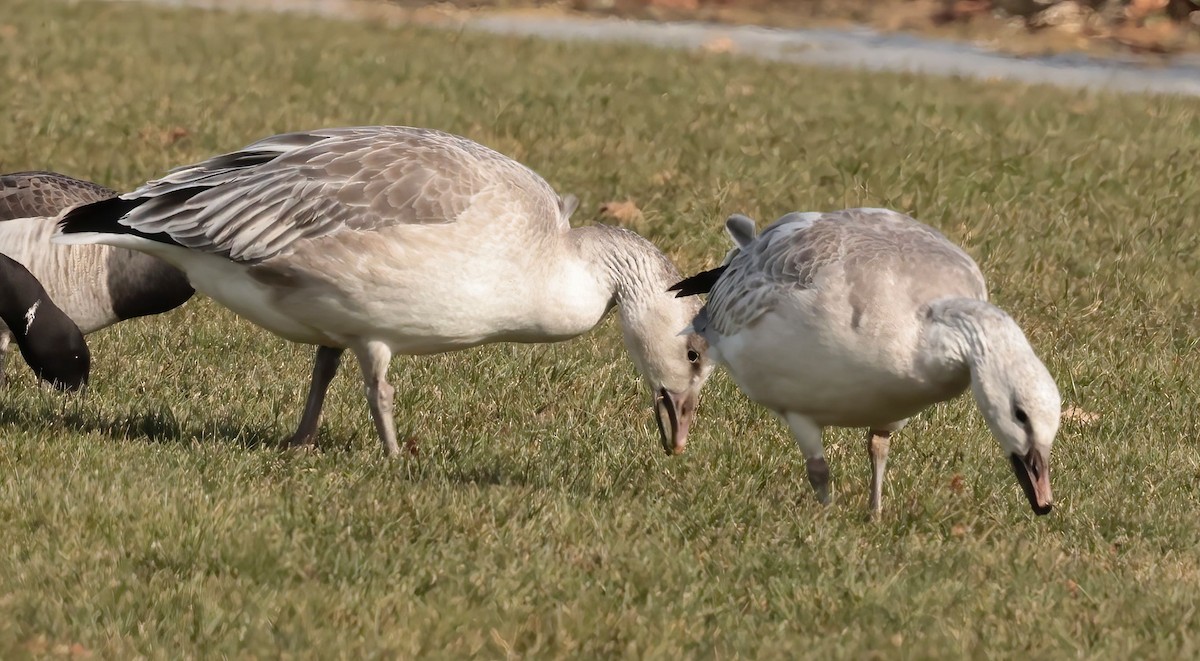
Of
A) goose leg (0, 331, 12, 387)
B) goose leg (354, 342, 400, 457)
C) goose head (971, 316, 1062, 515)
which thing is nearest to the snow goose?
goose leg (0, 331, 12, 387)

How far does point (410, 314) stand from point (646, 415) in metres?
1.80

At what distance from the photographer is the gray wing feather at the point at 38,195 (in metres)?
8.61

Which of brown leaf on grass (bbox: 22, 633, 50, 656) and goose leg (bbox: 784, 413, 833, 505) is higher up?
brown leaf on grass (bbox: 22, 633, 50, 656)

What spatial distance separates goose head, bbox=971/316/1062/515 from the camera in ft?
17.6

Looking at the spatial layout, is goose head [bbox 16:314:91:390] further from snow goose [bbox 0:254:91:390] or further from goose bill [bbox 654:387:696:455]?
goose bill [bbox 654:387:696:455]

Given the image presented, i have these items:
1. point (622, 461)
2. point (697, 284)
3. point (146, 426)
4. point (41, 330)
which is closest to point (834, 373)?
point (697, 284)

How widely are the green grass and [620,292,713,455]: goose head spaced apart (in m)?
0.17

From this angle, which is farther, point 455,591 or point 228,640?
point 455,591

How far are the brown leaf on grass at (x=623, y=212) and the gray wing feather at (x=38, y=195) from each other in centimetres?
353

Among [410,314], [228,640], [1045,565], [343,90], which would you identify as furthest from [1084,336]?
[343,90]

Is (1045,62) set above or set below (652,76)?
below

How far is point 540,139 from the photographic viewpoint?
12586 millimetres

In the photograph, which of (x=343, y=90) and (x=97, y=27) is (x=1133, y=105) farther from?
(x=97, y=27)

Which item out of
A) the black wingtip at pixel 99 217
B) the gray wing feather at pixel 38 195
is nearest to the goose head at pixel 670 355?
the black wingtip at pixel 99 217
